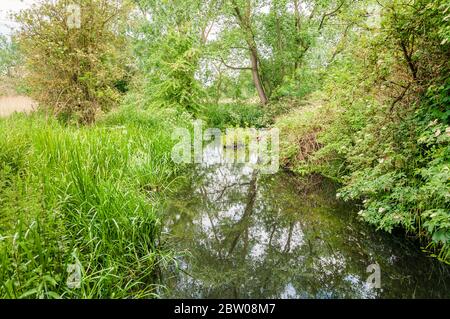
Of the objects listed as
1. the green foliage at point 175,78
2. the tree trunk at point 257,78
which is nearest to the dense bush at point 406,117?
the green foliage at point 175,78

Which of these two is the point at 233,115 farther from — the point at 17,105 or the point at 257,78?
the point at 17,105

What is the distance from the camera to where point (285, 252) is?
11.3ft

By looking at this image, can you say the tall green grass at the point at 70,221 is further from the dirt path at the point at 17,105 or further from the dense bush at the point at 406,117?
the dirt path at the point at 17,105

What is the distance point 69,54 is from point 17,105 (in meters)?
2.20

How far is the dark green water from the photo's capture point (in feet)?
8.98

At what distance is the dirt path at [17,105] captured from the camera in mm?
7369

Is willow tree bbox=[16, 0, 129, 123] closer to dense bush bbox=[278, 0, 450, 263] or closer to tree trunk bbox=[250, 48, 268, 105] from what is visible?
dense bush bbox=[278, 0, 450, 263]

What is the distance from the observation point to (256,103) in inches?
583

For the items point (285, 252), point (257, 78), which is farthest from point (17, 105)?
point (257, 78)

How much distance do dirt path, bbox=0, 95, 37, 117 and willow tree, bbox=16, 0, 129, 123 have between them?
0.46 meters
